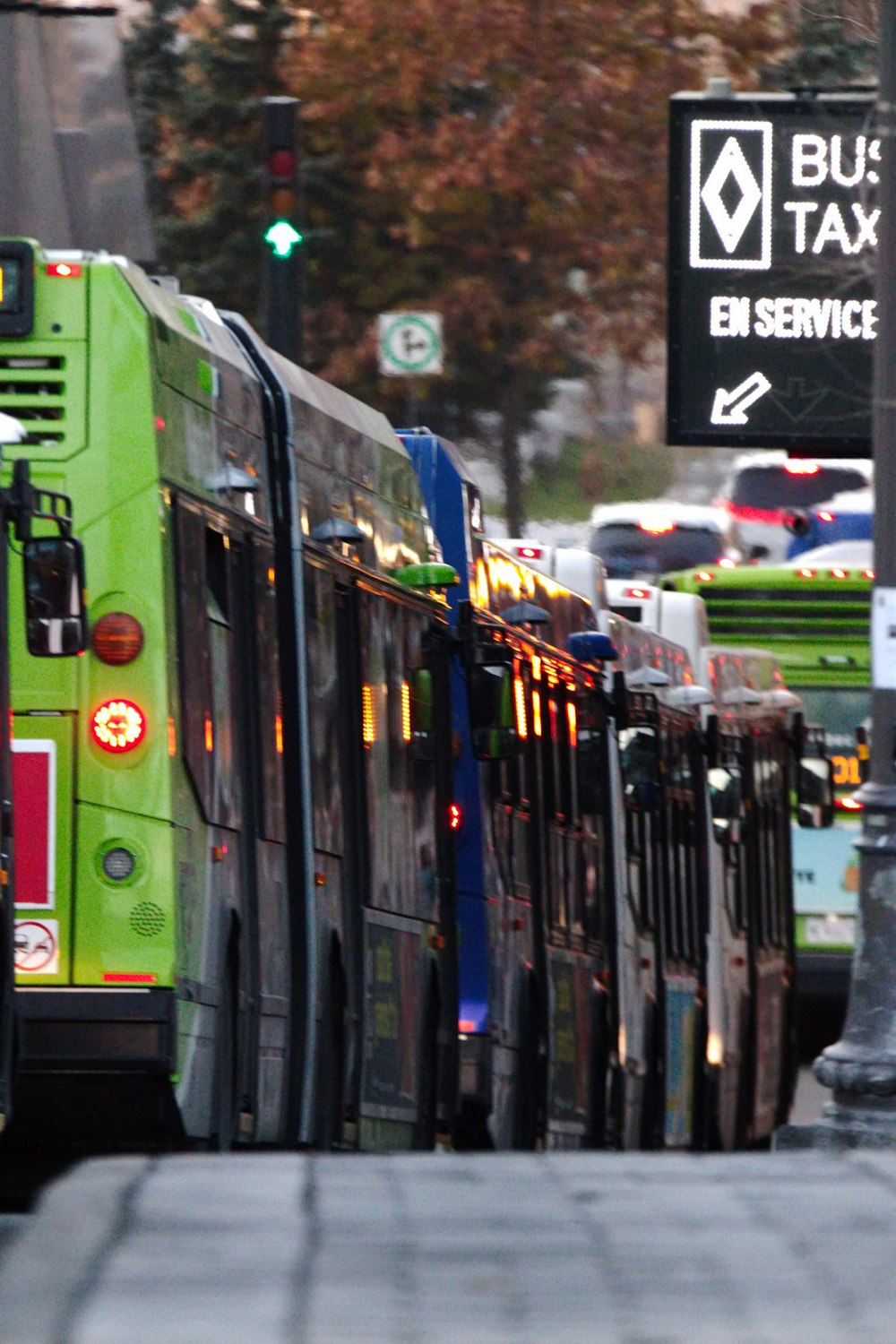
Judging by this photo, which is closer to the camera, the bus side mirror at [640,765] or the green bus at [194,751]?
the green bus at [194,751]

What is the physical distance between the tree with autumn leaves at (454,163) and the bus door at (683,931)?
23238 millimetres

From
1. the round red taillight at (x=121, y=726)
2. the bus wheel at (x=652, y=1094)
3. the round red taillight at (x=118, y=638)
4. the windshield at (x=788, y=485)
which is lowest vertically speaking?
the bus wheel at (x=652, y=1094)

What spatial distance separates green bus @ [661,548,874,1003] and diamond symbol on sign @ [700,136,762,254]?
881cm

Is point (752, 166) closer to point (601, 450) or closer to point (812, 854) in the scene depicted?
point (812, 854)

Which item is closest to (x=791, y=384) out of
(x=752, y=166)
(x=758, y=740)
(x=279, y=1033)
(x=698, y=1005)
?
(x=752, y=166)

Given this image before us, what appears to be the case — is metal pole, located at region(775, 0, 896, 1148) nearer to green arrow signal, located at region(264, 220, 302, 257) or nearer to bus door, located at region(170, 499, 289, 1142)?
bus door, located at region(170, 499, 289, 1142)

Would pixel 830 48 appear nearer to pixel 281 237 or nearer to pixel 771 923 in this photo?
pixel 771 923

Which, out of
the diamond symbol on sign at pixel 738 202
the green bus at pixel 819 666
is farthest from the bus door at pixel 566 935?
the green bus at pixel 819 666

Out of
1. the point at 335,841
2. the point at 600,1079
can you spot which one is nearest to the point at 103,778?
the point at 335,841

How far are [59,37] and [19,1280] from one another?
17184 mm

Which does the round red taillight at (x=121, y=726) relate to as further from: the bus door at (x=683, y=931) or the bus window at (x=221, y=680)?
the bus door at (x=683, y=931)

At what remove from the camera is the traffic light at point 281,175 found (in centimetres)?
1772

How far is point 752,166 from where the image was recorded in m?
17.8

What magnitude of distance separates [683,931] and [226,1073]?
10.2m
